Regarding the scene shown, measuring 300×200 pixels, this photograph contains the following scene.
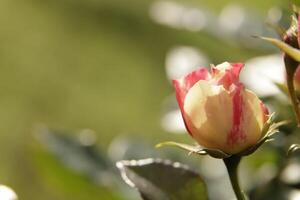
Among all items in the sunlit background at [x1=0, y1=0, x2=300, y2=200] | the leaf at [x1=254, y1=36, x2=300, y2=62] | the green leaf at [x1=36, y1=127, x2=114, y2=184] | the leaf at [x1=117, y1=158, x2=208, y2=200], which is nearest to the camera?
the leaf at [x1=254, y1=36, x2=300, y2=62]

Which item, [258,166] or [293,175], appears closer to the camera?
[293,175]

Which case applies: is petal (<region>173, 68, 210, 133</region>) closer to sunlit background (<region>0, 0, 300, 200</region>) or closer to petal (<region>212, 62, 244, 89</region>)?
→ petal (<region>212, 62, 244, 89</region>)

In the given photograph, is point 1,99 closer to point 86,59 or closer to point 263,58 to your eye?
point 86,59

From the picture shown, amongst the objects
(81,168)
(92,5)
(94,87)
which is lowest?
(81,168)

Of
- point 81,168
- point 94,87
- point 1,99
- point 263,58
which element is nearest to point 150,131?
point 94,87

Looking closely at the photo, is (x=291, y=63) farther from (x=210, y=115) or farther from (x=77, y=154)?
(x=77, y=154)

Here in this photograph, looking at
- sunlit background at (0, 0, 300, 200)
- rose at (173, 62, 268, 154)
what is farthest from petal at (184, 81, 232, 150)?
sunlit background at (0, 0, 300, 200)

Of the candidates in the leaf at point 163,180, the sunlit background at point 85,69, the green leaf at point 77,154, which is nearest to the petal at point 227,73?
the leaf at point 163,180

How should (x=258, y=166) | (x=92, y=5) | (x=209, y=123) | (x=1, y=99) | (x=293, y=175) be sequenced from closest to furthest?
(x=209, y=123)
(x=293, y=175)
(x=258, y=166)
(x=1, y=99)
(x=92, y=5)
